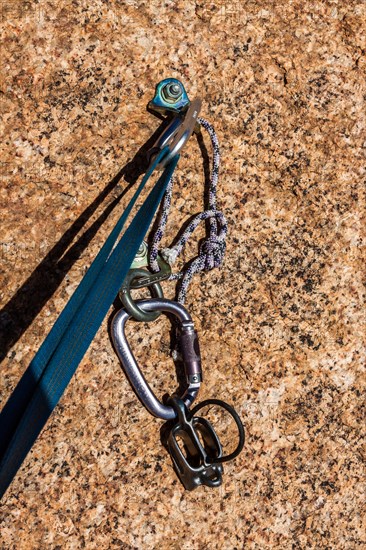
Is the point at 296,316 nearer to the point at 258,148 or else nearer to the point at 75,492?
the point at 258,148

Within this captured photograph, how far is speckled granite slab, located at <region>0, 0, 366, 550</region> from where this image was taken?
5.43 feet

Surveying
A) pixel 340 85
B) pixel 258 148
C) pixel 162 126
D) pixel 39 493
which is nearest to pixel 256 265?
pixel 258 148

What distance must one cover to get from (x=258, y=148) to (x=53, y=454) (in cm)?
95

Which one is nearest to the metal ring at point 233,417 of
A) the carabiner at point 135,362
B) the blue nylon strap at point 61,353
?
the carabiner at point 135,362

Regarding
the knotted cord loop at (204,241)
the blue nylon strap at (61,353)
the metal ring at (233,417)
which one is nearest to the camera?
the blue nylon strap at (61,353)

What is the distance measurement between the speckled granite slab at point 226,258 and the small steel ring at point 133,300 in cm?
8

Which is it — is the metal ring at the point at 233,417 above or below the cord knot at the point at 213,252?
below

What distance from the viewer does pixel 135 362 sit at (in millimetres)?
1633

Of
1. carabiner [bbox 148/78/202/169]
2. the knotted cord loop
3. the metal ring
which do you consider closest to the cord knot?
the knotted cord loop

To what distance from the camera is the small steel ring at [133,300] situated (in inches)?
62.9

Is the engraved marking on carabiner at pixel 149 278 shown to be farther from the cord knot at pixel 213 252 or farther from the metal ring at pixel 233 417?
the metal ring at pixel 233 417

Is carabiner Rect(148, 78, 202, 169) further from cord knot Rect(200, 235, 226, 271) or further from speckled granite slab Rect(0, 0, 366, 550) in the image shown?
cord knot Rect(200, 235, 226, 271)

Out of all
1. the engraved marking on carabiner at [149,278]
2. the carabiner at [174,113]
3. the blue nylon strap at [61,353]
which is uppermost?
the carabiner at [174,113]

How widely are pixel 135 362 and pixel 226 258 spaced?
0.37 m
